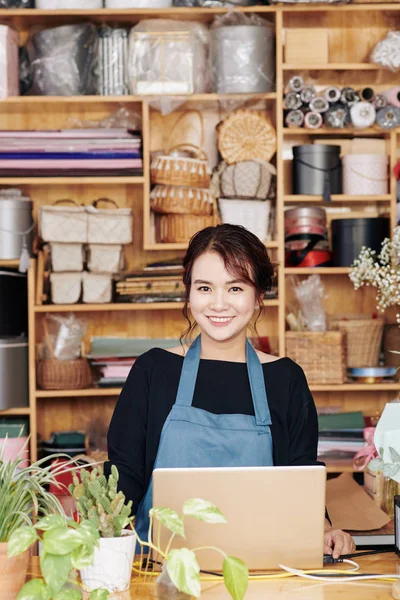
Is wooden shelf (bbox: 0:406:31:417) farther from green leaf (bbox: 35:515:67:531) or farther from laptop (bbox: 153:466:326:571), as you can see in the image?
green leaf (bbox: 35:515:67:531)

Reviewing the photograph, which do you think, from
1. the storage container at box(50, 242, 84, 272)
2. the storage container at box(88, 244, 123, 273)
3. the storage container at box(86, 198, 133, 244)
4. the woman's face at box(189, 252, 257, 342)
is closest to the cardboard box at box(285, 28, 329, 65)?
the storage container at box(86, 198, 133, 244)

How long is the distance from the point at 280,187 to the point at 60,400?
1.41 metres

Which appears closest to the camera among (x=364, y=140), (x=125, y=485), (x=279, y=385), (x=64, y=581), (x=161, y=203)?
(x=64, y=581)

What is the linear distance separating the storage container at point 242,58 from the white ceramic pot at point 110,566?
264cm

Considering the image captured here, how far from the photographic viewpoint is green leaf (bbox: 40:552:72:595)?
1.19 m

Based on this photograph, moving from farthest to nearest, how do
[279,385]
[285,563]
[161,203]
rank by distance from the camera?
[161,203] < [279,385] < [285,563]

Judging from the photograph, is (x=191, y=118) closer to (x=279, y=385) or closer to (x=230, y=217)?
(x=230, y=217)

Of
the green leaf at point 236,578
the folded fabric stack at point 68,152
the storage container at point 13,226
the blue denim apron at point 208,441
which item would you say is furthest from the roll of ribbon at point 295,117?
the green leaf at point 236,578

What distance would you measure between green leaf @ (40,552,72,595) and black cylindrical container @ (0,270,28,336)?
97.7 inches

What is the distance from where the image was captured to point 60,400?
4059 millimetres

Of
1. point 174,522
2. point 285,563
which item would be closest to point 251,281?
point 285,563

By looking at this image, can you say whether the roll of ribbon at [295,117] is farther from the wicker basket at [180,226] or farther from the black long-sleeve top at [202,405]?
the black long-sleeve top at [202,405]

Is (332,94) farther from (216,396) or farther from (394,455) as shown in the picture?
(394,455)

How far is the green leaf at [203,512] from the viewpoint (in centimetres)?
128
